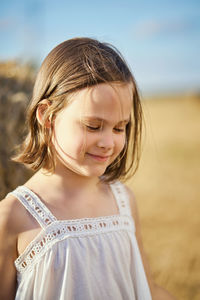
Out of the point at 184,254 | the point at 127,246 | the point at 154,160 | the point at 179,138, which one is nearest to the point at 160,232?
the point at 184,254

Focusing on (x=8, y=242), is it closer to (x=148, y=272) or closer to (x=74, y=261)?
(x=74, y=261)

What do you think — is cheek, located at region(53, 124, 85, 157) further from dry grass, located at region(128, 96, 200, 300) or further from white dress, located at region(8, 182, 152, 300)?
dry grass, located at region(128, 96, 200, 300)

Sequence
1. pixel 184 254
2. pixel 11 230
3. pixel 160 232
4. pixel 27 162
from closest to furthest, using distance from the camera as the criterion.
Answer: pixel 11 230
pixel 27 162
pixel 184 254
pixel 160 232

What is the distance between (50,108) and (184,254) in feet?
10.4

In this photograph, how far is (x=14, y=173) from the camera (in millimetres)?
2689

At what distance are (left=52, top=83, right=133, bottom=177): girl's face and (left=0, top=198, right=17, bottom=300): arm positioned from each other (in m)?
0.38

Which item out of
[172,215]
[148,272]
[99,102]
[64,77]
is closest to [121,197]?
[148,272]

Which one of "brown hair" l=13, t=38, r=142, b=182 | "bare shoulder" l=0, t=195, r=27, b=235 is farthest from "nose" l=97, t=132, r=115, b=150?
"bare shoulder" l=0, t=195, r=27, b=235

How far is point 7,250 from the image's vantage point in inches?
56.1

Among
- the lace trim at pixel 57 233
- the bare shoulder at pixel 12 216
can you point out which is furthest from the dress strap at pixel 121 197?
the bare shoulder at pixel 12 216

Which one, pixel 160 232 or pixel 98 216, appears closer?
pixel 98 216

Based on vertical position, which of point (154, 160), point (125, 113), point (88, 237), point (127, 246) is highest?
point (125, 113)

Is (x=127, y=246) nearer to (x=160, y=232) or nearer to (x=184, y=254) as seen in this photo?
(x=184, y=254)

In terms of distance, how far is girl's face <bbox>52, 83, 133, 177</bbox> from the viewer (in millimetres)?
1476
